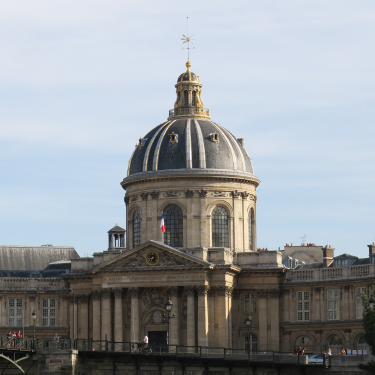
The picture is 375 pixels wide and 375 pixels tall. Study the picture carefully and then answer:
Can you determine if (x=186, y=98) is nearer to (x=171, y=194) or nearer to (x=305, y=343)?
(x=171, y=194)

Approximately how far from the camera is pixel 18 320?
120m

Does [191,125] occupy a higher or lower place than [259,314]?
higher

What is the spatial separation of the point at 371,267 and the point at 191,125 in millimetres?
21271

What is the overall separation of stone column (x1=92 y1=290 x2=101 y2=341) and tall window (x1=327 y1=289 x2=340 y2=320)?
765 inches

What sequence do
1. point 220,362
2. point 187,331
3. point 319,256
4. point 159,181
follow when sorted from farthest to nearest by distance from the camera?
1. point 319,256
2. point 159,181
3. point 187,331
4. point 220,362

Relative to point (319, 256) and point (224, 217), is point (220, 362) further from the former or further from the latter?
point (319, 256)

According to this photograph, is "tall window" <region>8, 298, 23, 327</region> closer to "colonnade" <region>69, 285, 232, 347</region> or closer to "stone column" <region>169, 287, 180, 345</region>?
"colonnade" <region>69, 285, 232, 347</region>

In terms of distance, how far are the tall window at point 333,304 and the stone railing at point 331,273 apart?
118cm

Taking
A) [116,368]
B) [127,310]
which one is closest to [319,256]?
[127,310]

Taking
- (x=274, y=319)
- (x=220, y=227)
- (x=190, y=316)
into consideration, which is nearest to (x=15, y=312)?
(x=190, y=316)

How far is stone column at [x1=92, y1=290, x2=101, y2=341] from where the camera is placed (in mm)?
113750

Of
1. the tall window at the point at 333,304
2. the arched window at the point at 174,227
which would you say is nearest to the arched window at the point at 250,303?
the tall window at the point at 333,304

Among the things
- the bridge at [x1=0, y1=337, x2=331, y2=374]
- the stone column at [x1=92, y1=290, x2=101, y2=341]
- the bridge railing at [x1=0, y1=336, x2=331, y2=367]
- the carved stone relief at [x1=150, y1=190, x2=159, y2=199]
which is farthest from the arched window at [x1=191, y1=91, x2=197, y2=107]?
the bridge at [x1=0, y1=337, x2=331, y2=374]

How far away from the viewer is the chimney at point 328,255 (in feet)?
402
